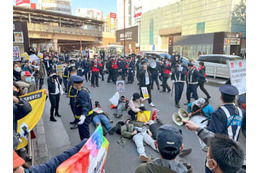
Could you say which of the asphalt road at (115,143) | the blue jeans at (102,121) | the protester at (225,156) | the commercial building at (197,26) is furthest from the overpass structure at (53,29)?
the protester at (225,156)

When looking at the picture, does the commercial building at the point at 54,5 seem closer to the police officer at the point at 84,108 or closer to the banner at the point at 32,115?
the banner at the point at 32,115

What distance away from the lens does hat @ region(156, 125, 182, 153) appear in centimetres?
165

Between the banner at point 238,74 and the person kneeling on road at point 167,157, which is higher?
the banner at point 238,74

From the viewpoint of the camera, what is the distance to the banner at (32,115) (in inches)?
138

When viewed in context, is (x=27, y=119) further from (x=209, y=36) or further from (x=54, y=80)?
(x=209, y=36)

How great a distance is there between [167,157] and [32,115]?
3.46 metres

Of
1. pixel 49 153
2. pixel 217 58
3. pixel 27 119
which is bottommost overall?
pixel 49 153

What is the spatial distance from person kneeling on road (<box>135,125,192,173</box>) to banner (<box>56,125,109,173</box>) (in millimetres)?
537

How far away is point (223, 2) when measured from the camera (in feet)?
94.2

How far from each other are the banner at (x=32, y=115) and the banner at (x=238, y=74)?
15.3 ft

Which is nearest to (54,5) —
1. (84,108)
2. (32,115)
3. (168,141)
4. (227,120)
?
(32,115)

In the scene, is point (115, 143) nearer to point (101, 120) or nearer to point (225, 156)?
point (101, 120)

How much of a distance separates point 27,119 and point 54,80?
9.23 feet

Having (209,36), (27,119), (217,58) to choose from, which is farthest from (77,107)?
(209,36)
